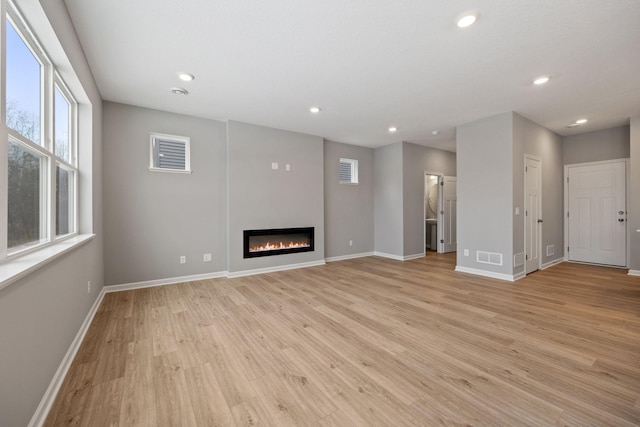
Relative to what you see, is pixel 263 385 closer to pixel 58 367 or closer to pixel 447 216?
pixel 58 367

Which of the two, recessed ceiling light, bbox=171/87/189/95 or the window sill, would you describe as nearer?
the window sill

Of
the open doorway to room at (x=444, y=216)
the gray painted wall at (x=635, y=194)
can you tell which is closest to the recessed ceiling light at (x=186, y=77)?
the open doorway to room at (x=444, y=216)

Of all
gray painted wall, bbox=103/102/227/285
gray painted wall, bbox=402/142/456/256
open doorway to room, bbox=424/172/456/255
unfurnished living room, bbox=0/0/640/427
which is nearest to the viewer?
unfurnished living room, bbox=0/0/640/427

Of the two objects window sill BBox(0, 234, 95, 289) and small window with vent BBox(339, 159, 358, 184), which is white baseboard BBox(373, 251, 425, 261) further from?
window sill BBox(0, 234, 95, 289)

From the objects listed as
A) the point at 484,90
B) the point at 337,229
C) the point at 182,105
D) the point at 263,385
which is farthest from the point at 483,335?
the point at 182,105

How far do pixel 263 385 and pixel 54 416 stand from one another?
1158 mm

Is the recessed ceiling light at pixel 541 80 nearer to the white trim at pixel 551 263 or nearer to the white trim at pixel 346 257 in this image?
the white trim at pixel 551 263

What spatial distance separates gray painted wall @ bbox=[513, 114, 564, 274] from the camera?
4391 mm

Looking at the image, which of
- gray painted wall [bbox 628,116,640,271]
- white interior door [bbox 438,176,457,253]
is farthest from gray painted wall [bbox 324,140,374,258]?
gray painted wall [bbox 628,116,640,271]

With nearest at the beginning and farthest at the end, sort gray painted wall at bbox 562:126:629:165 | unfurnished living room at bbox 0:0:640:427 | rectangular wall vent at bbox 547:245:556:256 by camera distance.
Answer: unfurnished living room at bbox 0:0:640:427 < gray painted wall at bbox 562:126:629:165 < rectangular wall vent at bbox 547:245:556:256

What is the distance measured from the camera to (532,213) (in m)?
4.85

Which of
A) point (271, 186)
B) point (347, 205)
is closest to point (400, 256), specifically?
point (347, 205)

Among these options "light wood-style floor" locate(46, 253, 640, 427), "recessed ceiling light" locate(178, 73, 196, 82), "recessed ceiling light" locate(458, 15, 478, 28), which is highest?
"recessed ceiling light" locate(178, 73, 196, 82)

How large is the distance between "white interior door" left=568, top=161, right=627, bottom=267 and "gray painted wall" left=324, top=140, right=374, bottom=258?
4237 mm
